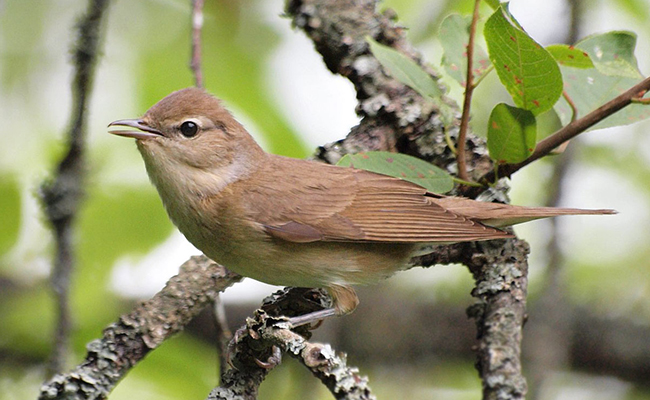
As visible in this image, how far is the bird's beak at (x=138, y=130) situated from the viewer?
3.84 m

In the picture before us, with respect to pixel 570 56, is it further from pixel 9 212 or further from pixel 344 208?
pixel 9 212

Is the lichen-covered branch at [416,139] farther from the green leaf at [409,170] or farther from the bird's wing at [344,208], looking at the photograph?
the green leaf at [409,170]

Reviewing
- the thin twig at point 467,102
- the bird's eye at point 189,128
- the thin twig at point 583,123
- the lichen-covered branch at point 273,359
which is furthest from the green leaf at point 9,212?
the thin twig at point 583,123

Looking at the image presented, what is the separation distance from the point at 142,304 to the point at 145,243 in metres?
1.96

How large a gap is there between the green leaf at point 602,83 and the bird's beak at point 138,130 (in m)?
1.99

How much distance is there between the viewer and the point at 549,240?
490 cm

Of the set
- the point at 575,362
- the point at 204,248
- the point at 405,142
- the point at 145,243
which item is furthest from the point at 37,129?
the point at 575,362

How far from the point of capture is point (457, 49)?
147 inches

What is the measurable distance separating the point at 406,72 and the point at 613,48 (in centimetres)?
92

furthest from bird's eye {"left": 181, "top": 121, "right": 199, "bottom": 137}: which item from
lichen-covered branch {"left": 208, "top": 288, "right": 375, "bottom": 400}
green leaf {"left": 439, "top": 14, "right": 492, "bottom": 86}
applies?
green leaf {"left": 439, "top": 14, "right": 492, "bottom": 86}

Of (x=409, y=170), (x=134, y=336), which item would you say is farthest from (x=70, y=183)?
(x=409, y=170)

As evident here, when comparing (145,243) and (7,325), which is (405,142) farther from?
(7,325)

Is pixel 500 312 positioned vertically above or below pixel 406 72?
below

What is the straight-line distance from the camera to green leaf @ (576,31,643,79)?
11.0ft
